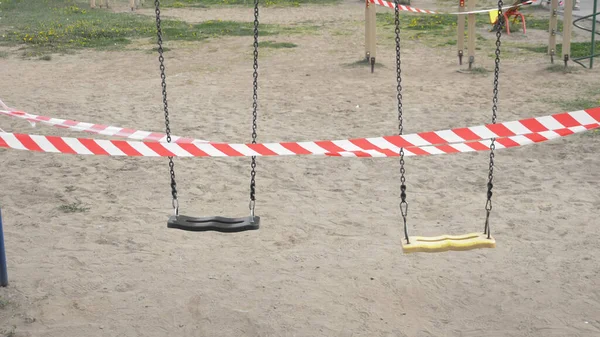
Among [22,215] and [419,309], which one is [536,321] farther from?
[22,215]

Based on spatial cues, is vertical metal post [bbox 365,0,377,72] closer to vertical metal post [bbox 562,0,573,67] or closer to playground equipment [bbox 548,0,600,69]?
playground equipment [bbox 548,0,600,69]

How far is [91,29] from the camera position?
1800cm

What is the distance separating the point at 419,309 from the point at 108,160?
4407 millimetres

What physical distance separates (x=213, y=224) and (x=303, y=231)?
143 cm

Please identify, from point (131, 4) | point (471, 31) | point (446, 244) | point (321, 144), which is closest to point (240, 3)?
point (131, 4)

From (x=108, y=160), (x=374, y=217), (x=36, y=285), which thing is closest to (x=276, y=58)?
(x=108, y=160)

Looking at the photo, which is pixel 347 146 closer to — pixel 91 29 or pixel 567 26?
pixel 567 26

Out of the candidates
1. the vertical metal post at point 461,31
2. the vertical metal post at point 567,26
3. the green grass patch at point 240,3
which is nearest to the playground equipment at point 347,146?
the vertical metal post at point 567,26

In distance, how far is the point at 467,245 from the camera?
4918 mm

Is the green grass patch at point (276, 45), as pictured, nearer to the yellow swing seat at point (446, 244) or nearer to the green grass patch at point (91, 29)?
the green grass patch at point (91, 29)

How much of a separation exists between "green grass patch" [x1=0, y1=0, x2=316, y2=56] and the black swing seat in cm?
1094

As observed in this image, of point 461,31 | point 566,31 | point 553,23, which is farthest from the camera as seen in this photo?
point 461,31

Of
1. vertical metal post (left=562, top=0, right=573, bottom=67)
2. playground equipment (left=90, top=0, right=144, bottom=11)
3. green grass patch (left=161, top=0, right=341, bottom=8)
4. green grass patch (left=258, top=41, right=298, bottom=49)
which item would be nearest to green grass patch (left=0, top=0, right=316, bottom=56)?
playground equipment (left=90, top=0, right=144, bottom=11)

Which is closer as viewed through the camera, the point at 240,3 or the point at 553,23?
the point at 553,23
